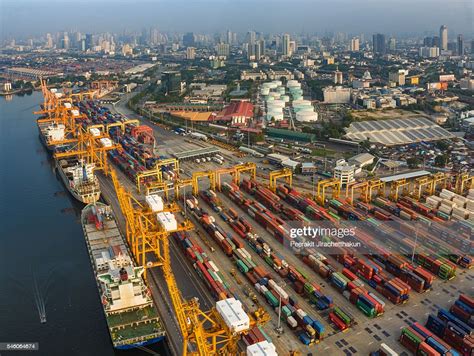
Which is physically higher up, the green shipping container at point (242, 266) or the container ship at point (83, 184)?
the container ship at point (83, 184)

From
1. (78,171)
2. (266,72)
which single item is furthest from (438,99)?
(78,171)

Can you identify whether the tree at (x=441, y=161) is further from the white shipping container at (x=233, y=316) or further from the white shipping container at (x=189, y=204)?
the white shipping container at (x=233, y=316)

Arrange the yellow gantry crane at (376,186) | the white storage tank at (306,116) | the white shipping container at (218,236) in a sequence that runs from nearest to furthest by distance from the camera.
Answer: the white shipping container at (218,236), the yellow gantry crane at (376,186), the white storage tank at (306,116)

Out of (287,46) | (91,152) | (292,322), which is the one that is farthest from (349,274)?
(287,46)

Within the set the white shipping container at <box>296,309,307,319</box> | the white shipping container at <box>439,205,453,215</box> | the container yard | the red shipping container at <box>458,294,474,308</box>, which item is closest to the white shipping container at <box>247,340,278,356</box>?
the container yard

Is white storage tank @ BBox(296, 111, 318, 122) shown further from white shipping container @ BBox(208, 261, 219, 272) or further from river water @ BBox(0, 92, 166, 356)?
white shipping container @ BBox(208, 261, 219, 272)

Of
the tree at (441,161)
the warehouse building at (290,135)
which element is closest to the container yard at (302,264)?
the tree at (441,161)
